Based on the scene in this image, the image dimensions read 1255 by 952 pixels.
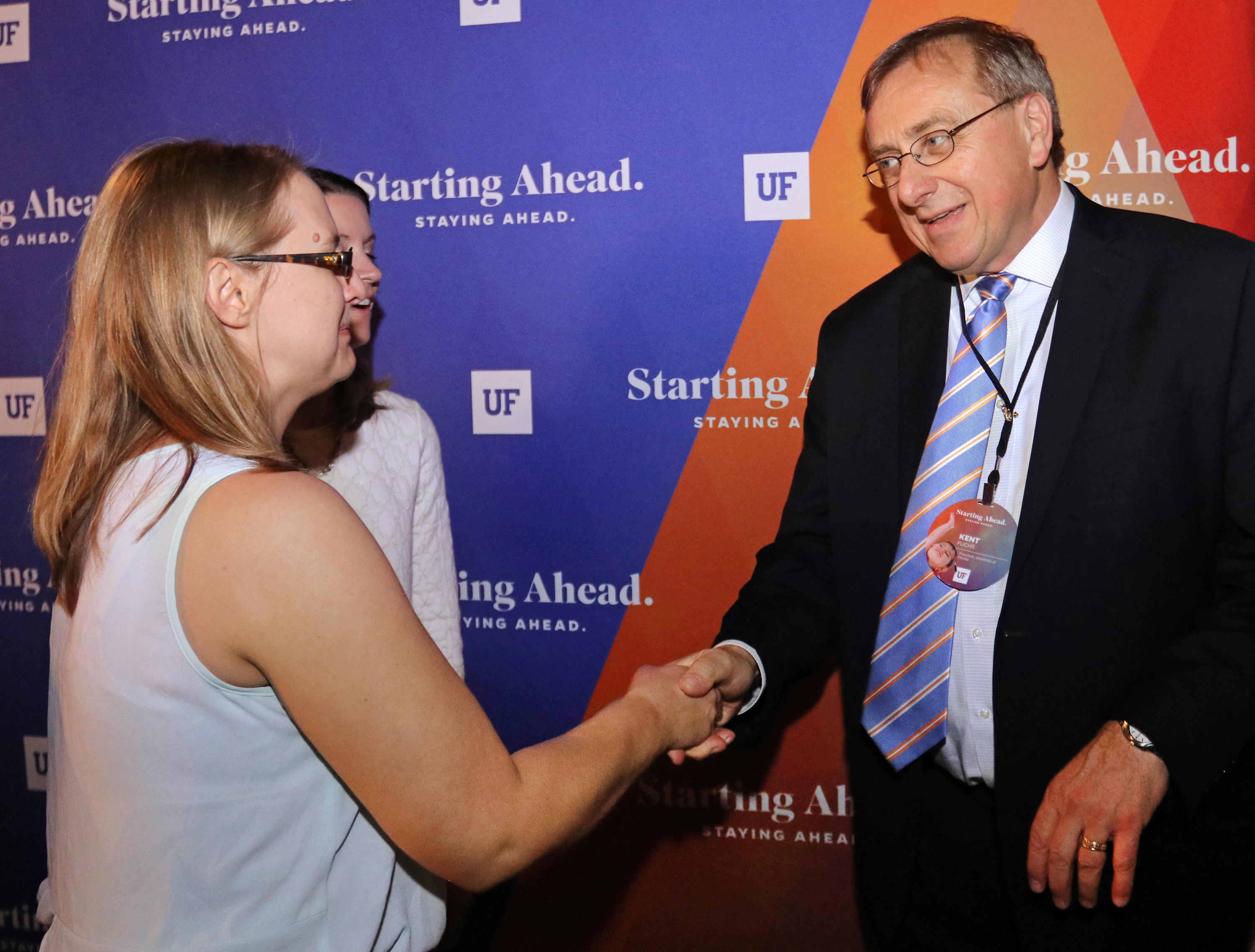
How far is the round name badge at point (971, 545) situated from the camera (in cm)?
174

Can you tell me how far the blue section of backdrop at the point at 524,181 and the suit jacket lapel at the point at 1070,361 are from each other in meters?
0.94

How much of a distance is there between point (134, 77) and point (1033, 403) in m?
2.71

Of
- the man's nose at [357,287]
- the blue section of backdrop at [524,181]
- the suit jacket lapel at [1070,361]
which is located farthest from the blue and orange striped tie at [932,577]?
the man's nose at [357,287]

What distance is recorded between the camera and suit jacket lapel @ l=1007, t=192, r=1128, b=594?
5.54 feet

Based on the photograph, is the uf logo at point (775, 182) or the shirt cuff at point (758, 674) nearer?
the shirt cuff at point (758, 674)

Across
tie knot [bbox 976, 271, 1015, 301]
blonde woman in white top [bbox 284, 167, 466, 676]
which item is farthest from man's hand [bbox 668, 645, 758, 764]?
tie knot [bbox 976, 271, 1015, 301]

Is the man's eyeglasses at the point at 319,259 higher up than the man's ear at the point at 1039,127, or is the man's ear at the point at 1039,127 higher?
the man's ear at the point at 1039,127

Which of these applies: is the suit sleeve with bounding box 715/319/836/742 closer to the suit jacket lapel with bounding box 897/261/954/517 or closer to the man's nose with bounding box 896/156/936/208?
the suit jacket lapel with bounding box 897/261/954/517

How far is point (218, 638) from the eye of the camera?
1096 millimetres

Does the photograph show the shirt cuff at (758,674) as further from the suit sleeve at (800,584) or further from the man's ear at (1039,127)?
the man's ear at (1039,127)

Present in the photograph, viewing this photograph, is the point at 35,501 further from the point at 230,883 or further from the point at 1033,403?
the point at 1033,403

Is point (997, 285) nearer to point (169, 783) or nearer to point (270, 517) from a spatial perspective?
point (270, 517)

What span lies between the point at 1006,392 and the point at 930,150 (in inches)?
19.4

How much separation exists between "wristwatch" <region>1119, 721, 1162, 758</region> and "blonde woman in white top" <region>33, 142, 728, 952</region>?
0.86m
